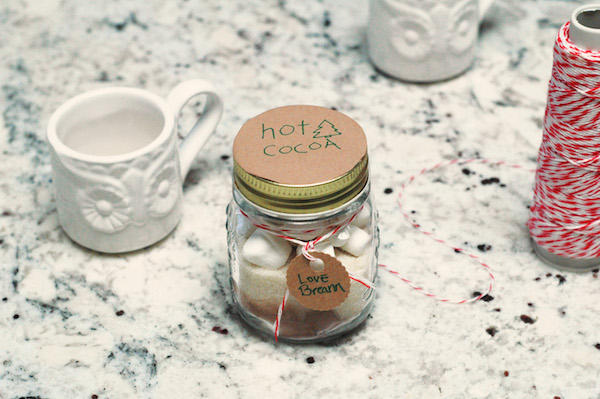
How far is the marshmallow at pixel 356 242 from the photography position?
75cm

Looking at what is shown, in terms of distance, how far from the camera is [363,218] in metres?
0.77

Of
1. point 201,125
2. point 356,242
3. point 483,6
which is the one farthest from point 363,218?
point 483,6

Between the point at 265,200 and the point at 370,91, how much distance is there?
480 mm

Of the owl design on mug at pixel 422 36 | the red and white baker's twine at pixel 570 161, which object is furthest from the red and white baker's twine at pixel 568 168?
the owl design on mug at pixel 422 36

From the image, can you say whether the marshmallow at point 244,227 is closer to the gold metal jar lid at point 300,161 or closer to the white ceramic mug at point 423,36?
the gold metal jar lid at point 300,161

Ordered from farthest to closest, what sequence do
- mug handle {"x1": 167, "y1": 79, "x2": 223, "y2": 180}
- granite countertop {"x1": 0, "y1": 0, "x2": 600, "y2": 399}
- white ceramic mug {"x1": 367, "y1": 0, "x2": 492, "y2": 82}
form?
white ceramic mug {"x1": 367, "y1": 0, "x2": 492, "y2": 82}
mug handle {"x1": 167, "y1": 79, "x2": 223, "y2": 180}
granite countertop {"x1": 0, "y1": 0, "x2": 600, "y2": 399}

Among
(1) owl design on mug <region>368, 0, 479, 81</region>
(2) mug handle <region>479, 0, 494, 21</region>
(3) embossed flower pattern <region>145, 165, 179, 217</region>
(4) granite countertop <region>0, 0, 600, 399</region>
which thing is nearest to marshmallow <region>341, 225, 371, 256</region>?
(4) granite countertop <region>0, 0, 600, 399</region>

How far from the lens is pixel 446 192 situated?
3.19 ft

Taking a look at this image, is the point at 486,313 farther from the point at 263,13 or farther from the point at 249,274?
the point at 263,13

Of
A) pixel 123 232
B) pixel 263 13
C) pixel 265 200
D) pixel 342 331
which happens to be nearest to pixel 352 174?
pixel 265 200

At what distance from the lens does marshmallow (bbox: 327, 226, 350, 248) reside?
0.73 metres

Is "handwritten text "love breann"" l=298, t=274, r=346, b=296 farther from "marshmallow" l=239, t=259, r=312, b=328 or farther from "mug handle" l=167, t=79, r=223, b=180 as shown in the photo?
"mug handle" l=167, t=79, r=223, b=180

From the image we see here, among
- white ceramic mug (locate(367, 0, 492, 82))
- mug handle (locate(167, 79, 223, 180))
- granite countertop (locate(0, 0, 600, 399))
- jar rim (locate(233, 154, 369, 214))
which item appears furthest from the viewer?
white ceramic mug (locate(367, 0, 492, 82))

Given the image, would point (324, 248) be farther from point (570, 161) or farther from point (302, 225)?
point (570, 161)
